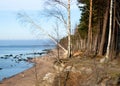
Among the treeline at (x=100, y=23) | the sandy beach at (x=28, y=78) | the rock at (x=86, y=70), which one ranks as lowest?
the sandy beach at (x=28, y=78)

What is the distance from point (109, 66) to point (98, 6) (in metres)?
13.6

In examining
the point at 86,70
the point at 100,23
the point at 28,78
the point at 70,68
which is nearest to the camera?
the point at 86,70

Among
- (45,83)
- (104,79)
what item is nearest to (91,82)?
(104,79)

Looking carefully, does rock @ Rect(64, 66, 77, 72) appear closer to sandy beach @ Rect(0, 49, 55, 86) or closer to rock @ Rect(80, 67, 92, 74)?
rock @ Rect(80, 67, 92, 74)

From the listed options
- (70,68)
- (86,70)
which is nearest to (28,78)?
(70,68)

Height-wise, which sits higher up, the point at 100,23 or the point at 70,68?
the point at 100,23

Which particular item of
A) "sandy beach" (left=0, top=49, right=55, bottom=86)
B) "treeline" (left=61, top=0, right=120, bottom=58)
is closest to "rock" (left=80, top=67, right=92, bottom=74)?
"sandy beach" (left=0, top=49, right=55, bottom=86)

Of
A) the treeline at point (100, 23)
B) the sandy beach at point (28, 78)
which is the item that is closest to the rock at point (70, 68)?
the sandy beach at point (28, 78)

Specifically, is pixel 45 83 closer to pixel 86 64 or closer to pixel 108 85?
pixel 86 64

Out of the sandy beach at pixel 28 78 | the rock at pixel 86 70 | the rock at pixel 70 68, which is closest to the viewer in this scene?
the rock at pixel 86 70

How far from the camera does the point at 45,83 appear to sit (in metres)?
31.7

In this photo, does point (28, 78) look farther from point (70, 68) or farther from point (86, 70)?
point (86, 70)

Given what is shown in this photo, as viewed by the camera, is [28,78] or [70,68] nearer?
[70,68]

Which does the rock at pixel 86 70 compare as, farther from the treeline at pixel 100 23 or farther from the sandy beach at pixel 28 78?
the treeline at pixel 100 23
